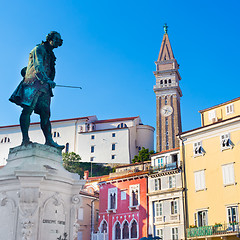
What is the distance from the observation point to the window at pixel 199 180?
105 ft

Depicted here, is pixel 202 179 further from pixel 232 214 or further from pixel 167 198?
pixel 232 214

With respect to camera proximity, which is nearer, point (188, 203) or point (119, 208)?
point (188, 203)

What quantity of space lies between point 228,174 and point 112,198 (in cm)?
1439

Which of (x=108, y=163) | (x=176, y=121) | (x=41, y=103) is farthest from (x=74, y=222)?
(x=176, y=121)

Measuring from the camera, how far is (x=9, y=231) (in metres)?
7.25

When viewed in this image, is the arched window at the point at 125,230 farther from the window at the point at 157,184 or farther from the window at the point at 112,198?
the window at the point at 157,184

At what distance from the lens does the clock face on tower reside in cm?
9069

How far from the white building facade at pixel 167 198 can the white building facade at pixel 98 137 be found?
4648 centimetres

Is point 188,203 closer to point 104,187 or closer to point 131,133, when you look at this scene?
point 104,187

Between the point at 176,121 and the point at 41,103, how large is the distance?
81962mm

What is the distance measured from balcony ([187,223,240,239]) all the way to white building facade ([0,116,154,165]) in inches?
2063

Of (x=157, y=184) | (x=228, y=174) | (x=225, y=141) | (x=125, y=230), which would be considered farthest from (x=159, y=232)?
(x=225, y=141)

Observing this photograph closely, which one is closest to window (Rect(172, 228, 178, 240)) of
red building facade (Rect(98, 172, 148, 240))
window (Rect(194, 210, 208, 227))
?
window (Rect(194, 210, 208, 227))

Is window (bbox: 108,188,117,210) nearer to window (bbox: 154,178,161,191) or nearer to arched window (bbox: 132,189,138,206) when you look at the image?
arched window (bbox: 132,189,138,206)
